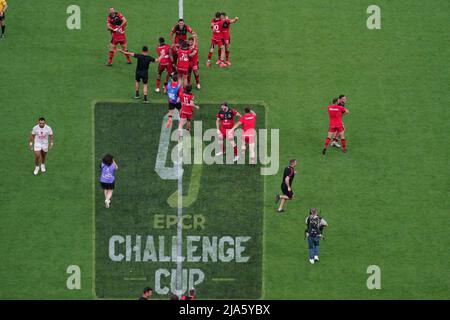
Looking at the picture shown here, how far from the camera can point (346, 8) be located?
45.5 meters

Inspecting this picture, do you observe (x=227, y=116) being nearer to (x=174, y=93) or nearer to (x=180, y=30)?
(x=174, y=93)

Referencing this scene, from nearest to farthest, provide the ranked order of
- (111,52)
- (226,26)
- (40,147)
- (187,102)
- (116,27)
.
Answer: (40,147) → (187,102) → (116,27) → (226,26) → (111,52)

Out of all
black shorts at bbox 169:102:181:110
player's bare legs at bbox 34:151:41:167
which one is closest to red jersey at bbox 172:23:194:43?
black shorts at bbox 169:102:181:110

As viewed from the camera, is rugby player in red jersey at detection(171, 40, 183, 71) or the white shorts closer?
the white shorts

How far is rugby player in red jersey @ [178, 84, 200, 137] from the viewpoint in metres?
40.1

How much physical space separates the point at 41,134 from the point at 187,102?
4.43 m

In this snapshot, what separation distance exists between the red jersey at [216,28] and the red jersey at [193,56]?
3.99ft

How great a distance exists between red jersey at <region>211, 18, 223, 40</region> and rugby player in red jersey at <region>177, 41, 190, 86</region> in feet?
5.54

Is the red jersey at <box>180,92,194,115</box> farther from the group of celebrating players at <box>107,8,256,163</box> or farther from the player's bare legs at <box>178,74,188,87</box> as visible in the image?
the player's bare legs at <box>178,74,188,87</box>

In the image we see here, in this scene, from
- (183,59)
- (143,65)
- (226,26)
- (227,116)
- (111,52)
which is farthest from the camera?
(111,52)

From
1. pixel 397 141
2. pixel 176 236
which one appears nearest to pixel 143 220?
pixel 176 236

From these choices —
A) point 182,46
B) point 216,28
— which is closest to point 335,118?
point 182,46

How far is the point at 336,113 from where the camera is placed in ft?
130

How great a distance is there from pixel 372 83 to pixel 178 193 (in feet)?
26.5
